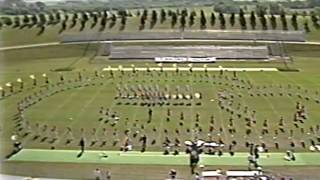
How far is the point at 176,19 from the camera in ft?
36.7

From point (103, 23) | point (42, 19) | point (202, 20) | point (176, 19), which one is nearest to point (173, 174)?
point (42, 19)

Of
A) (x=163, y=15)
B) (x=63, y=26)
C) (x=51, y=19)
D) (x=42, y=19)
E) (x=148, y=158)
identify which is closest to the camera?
(x=148, y=158)

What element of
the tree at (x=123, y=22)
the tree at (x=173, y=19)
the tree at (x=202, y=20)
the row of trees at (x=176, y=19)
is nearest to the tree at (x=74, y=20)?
the row of trees at (x=176, y=19)

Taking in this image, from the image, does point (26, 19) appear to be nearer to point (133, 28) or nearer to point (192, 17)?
point (133, 28)

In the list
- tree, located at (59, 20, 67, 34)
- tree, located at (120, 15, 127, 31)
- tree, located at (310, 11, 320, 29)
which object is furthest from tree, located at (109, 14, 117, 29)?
tree, located at (310, 11, 320, 29)

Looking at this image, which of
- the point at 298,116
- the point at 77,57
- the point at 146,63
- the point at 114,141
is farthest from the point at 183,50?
the point at 114,141

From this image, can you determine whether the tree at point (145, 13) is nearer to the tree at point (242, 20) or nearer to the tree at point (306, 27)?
the tree at point (242, 20)

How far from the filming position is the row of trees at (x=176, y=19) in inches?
396

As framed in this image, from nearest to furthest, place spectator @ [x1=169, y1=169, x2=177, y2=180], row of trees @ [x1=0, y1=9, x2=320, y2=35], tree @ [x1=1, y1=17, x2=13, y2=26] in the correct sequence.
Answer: spectator @ [x1=169, y1=169, x2=177, y2=180]
tree @ [x1=1, y1=17, x2=13, y2=26]
row of trees @ [x1=0, y1=9, x2=320, y2=35]

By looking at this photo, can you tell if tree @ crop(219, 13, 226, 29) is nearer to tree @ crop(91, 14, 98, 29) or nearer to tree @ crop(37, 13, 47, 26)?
tree @ crop(91, 14, 98, 29)

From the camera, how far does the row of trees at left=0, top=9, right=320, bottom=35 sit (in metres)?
10.0

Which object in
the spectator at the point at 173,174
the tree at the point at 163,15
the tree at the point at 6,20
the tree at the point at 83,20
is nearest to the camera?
the spectator at the point at 173,174

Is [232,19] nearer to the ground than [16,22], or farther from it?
farther from it

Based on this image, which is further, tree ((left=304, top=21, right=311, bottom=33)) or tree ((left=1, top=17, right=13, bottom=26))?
tree ((left=304, top=21, right=311, bottom=33))
